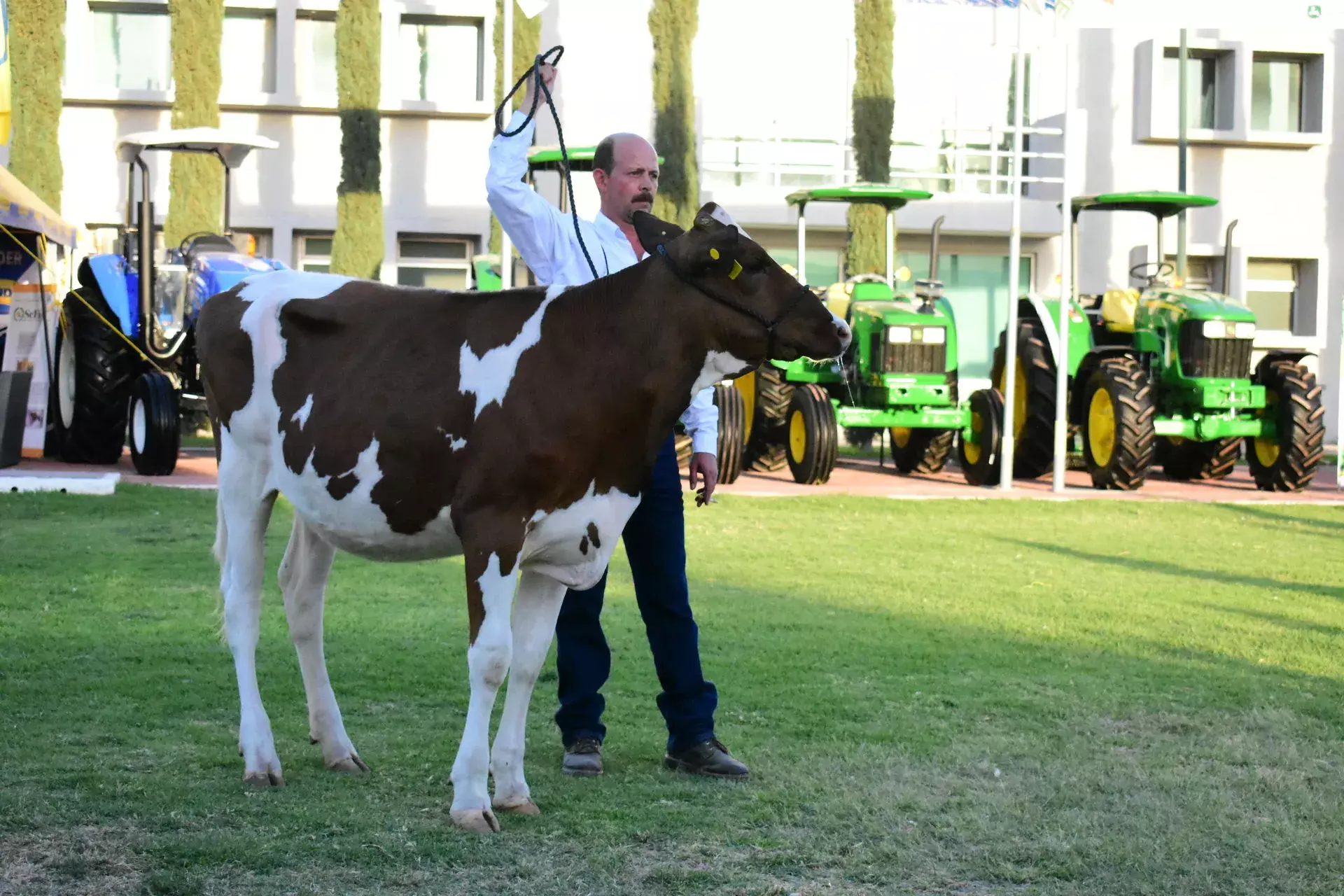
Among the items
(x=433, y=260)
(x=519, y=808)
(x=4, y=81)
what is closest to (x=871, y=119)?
(x=433, y=260)

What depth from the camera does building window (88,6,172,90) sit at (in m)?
26.5

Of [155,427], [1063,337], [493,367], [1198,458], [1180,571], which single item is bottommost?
[1180,571]

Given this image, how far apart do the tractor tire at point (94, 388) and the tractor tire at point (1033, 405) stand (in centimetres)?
876

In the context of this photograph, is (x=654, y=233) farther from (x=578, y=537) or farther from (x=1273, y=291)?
(x=1273, y=291)

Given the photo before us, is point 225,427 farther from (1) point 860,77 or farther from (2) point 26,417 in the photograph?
(1) point 860,77

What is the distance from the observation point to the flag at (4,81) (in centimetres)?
1070

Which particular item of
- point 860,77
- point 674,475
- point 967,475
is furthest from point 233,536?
point 860,77

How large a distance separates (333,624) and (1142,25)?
76.1 ft

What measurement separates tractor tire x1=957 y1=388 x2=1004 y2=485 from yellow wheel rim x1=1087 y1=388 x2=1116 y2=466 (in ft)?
2.95

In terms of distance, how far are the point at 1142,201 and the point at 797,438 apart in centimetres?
451

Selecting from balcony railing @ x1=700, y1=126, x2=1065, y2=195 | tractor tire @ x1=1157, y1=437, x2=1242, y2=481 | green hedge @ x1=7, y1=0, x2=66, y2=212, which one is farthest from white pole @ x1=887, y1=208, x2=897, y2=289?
green hedge @ x1=7, y1=0, x2=66, y2=212

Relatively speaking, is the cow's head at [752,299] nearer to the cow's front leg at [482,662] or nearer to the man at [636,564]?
the man at [636,564]

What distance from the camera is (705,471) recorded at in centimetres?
559

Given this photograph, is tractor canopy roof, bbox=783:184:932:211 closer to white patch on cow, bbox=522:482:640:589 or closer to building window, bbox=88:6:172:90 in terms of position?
building window, bbox=88:6:172:90
